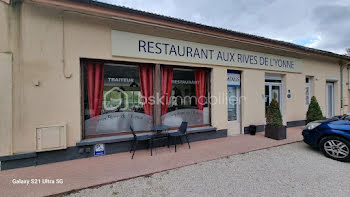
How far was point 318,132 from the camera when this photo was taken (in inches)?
156

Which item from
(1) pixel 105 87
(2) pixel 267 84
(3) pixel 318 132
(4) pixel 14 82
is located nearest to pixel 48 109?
(4) pixel 14 82

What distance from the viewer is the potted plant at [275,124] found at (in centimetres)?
515

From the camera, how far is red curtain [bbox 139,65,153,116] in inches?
186

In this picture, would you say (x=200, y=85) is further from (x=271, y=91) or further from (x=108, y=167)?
(x=108, y=167)

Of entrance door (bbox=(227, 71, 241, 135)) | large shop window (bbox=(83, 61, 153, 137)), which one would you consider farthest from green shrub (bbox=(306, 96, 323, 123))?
large shop window (bbox=(83, 61, 153, 137))

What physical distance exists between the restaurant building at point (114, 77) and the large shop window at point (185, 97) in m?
0.04

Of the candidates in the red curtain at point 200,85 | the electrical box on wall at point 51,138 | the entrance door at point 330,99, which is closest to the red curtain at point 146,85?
the red curtain at point 200,85

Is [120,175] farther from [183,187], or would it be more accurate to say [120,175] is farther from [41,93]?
[41,93]

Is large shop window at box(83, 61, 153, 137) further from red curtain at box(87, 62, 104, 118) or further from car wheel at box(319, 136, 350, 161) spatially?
car wheel at box(319, 136, 350, 161)

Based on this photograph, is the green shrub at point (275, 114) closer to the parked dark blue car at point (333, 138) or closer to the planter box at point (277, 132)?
the planter box at point (277, 132)

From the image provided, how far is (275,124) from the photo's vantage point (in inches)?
207

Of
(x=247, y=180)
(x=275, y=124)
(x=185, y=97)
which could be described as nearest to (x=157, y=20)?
(x=185, y=97)

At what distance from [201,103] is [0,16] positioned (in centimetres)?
577

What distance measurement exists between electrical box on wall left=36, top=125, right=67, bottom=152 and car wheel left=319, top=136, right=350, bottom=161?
21.5ft
